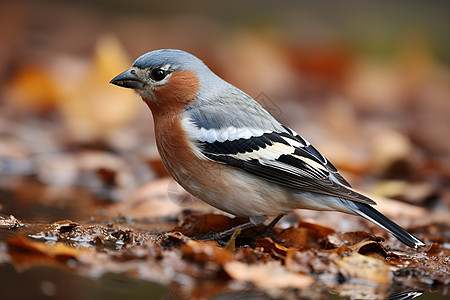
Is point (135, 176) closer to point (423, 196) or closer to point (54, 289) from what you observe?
point (423, 196)

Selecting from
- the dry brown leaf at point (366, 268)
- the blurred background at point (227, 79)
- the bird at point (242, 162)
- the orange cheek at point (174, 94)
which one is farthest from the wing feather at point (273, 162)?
the blurred background at point (227, 79)

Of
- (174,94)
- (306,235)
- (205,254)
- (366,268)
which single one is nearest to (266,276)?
(205,254)

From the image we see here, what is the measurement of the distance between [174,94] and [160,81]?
0.48 feet

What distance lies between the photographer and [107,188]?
17.5ft

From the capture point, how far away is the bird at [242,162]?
3902mm

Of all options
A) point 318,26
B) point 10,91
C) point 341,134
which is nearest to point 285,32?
point 318,26

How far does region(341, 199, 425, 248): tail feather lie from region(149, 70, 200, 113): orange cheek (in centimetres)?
140

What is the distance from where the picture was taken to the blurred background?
5500 millimetres

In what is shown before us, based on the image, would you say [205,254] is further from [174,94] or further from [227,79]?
[227,79]

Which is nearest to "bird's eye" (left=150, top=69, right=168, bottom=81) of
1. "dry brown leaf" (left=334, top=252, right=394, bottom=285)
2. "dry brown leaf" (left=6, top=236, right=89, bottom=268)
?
"dry brown leaf" (left=6, top=236, right=89, bottom=268)

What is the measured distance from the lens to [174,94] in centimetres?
425

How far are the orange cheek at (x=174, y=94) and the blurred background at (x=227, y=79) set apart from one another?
89cm

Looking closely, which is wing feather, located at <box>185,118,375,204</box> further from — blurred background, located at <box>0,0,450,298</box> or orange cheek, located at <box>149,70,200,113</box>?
blurred background, located at <box>0,0,450,298</box>

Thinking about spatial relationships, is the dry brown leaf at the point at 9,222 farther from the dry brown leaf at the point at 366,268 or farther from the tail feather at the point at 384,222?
the tail feather at the point at 384,222
